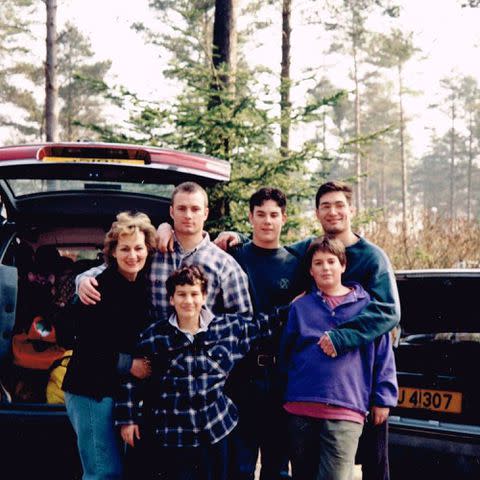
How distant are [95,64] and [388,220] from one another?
25.8 meters

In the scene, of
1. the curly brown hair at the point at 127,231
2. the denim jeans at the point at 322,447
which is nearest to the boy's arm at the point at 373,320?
the denim jeans at the point at 322,447

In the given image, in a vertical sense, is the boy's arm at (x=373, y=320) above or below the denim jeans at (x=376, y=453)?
above

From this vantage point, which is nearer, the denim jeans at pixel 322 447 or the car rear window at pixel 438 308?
the denim jeans at pixel 322 447

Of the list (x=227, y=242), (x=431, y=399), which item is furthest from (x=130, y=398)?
(x=431, y=399)

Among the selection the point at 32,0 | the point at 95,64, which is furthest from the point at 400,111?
the point at 32,0

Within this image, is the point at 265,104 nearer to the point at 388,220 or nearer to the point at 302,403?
the point at 302,403

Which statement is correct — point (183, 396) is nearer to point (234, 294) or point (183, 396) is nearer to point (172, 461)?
point (172, 461)

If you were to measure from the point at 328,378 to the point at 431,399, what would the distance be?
1088mm

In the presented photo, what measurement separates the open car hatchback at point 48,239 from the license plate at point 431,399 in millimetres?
1800

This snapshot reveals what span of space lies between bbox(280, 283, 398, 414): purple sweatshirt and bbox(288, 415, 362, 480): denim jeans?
0.38 ft

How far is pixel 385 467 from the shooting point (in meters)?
3.54

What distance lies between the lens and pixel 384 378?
3.48 metres

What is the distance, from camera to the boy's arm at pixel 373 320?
3369mm

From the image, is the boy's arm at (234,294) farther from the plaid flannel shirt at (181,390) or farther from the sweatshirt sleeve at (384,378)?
the sweatshirt sleeve at (384,378)
